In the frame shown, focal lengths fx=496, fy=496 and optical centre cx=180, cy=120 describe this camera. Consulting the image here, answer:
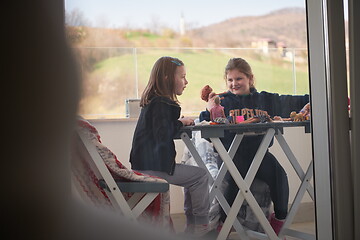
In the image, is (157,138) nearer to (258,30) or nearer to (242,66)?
(242,66)

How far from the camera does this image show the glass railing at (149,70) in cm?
202

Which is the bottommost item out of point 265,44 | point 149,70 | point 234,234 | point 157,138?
point 234,234

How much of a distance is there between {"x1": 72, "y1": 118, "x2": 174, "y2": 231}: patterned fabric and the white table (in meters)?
0.23

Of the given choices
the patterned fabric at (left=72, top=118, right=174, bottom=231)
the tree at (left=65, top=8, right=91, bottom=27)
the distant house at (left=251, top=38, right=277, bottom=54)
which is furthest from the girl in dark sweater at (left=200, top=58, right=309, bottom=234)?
the tree at (left=65, top=8, right=91, bottom=27)

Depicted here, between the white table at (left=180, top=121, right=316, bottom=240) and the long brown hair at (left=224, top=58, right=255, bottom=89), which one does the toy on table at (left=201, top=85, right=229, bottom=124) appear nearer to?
the white table at (left=180, top=121, right=316, bottom=240)

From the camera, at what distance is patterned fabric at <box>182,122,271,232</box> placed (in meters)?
2.13

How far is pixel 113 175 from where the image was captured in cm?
204

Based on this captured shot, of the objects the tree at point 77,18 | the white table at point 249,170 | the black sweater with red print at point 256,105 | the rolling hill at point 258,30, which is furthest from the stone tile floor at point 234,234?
the tree at point 77,18

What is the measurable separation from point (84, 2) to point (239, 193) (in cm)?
107

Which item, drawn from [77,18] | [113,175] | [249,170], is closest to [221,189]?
[249,170]

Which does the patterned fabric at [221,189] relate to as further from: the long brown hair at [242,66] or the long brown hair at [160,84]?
the long brown hair at [242,66]

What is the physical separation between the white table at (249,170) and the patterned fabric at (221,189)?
0.7 inches

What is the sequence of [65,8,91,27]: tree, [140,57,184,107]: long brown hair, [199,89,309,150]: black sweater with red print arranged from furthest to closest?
[199,89,309,150]: black sweater with red print, [140,57,184,107]: long brown hair, [65,8,91,27]: tree

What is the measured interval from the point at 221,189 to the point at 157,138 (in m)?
0.37
